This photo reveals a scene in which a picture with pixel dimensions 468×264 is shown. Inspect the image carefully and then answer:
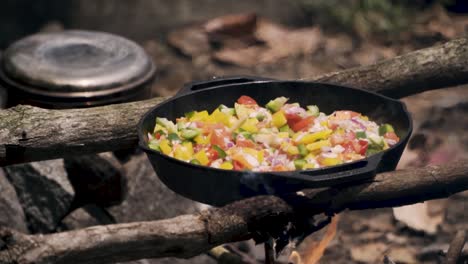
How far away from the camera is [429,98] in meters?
6.86

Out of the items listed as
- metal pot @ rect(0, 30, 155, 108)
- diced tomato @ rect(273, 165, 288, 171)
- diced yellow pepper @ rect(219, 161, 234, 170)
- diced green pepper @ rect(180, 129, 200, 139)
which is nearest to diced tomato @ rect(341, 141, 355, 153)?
diced tomato @ rect(273, 165, 288, 171)

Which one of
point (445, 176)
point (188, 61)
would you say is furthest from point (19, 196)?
point (188, 61)

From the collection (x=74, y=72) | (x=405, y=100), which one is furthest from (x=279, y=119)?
(x=405, y=100)

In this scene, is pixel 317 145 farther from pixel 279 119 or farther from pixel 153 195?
pixel 153 195

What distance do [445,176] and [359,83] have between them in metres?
→ 1.08

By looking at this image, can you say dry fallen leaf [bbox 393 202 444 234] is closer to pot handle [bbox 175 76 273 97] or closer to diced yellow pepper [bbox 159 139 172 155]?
pot handle [bbox 175 76 273 97]

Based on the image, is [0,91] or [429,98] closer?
[0,91]

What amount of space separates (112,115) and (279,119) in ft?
3.27

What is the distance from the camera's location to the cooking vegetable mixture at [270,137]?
3436 millimetres

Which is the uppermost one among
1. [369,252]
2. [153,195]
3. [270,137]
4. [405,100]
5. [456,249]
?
[270,137]

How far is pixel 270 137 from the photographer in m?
3.61

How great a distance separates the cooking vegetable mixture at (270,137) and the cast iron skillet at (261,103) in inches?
2.9

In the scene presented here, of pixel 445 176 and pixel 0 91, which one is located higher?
pixel 445 176

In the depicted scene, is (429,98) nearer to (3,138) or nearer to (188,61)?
(188,61)
